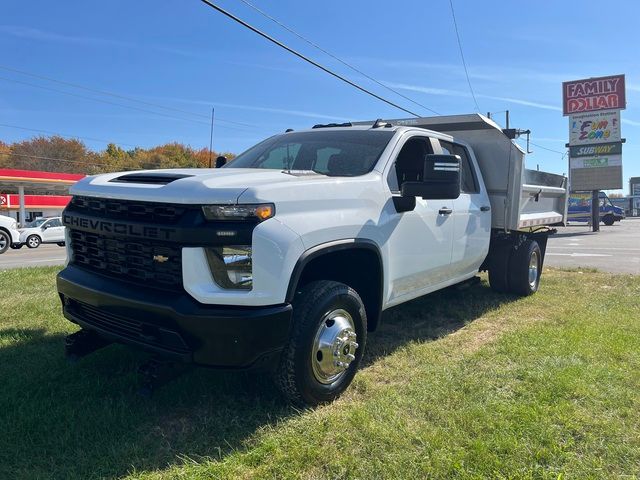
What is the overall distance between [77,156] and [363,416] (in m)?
74.7

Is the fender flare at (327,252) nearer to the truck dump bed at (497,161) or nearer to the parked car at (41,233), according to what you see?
the truck dump bed at (497,161)

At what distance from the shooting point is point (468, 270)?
5734 millimetres

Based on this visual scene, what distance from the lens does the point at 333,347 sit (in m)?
3.38

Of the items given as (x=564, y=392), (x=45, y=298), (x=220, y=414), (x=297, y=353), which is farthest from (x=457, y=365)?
(x=45, y=298)

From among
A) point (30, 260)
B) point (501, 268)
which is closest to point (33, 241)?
point (30, 260)

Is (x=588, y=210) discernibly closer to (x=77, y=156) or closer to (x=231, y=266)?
(x=231, y=266)

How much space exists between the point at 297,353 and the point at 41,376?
197 centimetres

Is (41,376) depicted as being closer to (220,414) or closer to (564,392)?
(220,414)

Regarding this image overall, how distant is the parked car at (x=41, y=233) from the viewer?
2274 centimetres

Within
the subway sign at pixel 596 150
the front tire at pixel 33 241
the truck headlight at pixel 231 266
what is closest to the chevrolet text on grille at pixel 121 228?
the truck headlight at pixel 231 266

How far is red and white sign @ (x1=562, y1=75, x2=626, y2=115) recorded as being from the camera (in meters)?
30.9

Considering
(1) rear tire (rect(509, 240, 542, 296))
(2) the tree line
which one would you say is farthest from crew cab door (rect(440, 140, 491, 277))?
(2) the tree line

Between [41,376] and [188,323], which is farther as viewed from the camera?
[41,376]

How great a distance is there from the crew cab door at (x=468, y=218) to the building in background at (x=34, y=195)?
36.0 m
